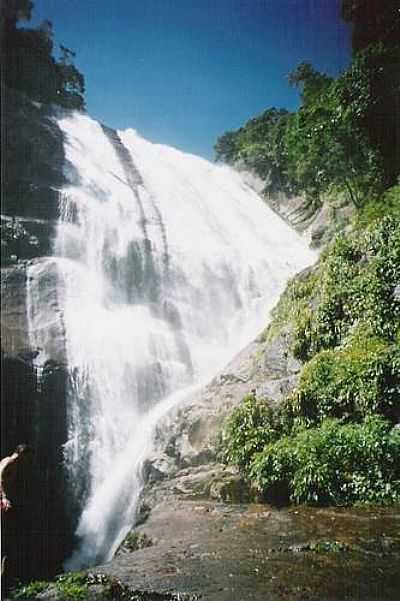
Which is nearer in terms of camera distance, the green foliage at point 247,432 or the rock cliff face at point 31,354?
the green foliage at point 247,432

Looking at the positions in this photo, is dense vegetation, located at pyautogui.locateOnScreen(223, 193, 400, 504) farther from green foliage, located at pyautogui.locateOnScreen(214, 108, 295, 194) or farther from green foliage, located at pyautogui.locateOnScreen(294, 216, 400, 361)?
green foliage, located at pyautogui.locateOnScreen(214, 108, 295, 194)

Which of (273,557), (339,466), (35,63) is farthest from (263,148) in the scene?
(273,557)

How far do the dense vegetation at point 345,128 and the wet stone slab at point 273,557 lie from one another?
3744 millimetres

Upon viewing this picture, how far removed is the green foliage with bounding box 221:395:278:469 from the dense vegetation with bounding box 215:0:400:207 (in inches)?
111

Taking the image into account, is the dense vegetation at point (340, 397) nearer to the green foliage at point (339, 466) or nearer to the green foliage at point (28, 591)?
the green foliage at point (339, 466)

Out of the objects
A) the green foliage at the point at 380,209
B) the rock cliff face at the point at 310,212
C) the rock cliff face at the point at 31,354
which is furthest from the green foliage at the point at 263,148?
the rock cliff face at the point at 31,354

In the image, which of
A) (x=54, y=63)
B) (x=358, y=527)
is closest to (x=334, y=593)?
(x=358, y=527)

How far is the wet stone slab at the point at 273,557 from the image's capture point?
288 cm

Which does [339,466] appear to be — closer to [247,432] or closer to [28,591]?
[247,432]

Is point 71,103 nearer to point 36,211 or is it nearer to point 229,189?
point 36,211

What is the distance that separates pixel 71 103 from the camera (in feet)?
27.9

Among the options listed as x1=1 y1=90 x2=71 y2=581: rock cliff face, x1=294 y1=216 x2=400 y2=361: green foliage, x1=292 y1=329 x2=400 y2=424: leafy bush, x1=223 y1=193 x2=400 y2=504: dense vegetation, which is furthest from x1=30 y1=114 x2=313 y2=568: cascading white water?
x1=292 y1=329 x2=400 y2=424: leafy bush

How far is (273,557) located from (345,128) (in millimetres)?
4611

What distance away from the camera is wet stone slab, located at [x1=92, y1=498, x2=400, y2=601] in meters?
2.88
